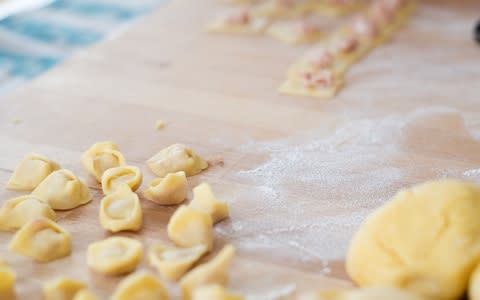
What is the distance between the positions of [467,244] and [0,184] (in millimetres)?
934

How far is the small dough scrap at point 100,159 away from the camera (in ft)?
4.50

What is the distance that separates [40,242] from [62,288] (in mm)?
148

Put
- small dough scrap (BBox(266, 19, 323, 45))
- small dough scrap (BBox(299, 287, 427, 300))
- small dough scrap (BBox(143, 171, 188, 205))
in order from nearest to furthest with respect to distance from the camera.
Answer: small dough scrap (BBox(299, 287, 427, 300))
small dough scrap (BBox(143, 171, 188, 205))
small dough scrap (BBox(266, 19, 323, 45))

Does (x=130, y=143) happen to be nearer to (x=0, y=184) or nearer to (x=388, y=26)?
(x=0, y=184)

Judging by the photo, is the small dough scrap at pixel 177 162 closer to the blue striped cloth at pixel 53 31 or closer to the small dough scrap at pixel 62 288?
the small dough scrap at pixel 62 288

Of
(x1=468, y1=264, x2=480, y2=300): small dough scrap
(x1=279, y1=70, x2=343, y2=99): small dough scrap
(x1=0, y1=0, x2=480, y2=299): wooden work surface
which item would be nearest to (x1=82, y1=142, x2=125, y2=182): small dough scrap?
(x1=0, y1=0, x2=480, y2=299): wooden work surface

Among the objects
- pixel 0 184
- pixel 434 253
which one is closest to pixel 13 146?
pixel 0 184

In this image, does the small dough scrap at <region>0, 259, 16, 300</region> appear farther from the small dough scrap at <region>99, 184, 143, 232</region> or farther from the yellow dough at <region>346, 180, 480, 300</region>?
the yellow dough at <region>346, 180, 480, 300</region>

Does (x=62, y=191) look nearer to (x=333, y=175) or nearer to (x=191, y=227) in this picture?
(x=191, y=227)

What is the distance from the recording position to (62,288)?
103 centimetres

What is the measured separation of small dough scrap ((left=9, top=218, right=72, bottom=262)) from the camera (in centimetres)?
114

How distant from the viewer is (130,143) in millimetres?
1538

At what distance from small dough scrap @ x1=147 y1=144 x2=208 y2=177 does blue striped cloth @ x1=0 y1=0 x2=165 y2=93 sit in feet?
2.80

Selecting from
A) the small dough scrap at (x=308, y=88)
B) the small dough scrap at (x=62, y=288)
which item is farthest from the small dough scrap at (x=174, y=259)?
the small dough scrap at (x=308, y=88)
